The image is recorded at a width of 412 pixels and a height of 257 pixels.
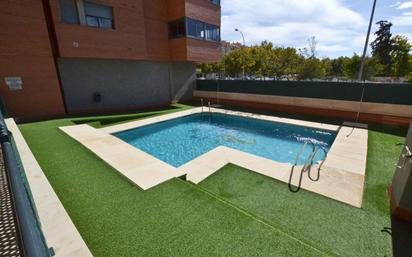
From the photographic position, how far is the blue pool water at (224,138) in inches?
349

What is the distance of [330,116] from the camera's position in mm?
11836

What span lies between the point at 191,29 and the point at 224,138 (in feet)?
32.5

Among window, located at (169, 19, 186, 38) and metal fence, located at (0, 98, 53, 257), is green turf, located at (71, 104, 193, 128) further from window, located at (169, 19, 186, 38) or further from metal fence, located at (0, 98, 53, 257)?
metal fence, located at (0, 98, 53, 257)

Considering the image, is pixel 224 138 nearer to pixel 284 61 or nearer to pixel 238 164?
pixel 238 164

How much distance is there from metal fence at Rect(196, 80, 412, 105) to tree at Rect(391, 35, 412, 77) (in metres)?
37.5

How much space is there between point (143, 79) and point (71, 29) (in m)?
5.71

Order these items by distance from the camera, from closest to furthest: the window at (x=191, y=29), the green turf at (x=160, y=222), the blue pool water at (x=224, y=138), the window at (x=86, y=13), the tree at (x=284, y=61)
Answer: the green turf at (x=160, y=222) → the blue pool water at (x=224, y=138) → the window at (x=86, y=13) → the window at (x=191, y=29) → the tree at (x=284, y=61)

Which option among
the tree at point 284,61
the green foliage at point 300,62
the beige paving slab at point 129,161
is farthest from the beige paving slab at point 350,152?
the tree at point 284,61

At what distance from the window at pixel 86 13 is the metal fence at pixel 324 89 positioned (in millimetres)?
9704

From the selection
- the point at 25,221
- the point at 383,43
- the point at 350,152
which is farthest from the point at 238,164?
the point at 383,43

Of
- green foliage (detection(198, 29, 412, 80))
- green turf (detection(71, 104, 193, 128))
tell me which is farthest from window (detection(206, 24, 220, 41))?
green foliage (detection(198, 29, 412, 80))

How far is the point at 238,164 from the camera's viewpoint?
5.81 m

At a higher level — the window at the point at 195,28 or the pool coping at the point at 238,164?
the window at the point at 195,28

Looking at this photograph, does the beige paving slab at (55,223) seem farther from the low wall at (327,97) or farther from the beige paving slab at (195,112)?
the low wall at (327,97)
